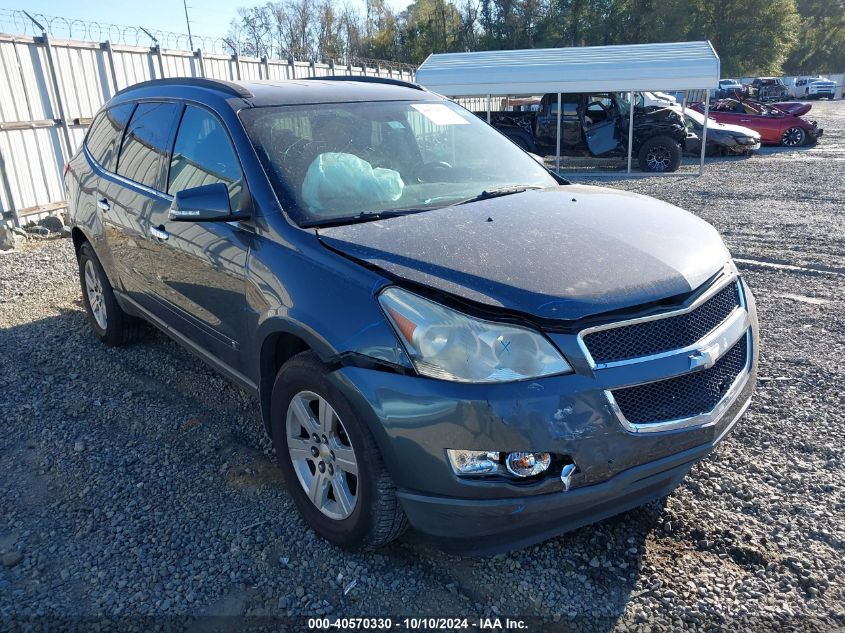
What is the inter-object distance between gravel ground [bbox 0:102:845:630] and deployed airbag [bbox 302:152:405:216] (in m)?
1.42

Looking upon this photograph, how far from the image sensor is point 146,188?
402 cm

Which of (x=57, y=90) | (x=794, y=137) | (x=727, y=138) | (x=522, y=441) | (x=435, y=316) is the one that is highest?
(x=57, y=90)

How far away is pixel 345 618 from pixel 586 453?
3.57 feet

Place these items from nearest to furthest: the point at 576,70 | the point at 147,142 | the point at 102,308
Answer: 1. the point at 147,142
2. the point at 102,308
3. the point at 576,70

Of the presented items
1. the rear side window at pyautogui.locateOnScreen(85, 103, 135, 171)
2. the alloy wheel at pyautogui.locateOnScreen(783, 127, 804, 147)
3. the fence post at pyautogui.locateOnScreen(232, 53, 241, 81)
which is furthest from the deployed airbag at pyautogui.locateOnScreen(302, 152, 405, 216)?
the alloy wheel at pyautogui.locateOnScreen(783, 127, 804, 147)

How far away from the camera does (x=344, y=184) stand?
3189 mm

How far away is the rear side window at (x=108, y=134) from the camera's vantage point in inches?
182

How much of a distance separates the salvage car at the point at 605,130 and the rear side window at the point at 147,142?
1280 centimetres

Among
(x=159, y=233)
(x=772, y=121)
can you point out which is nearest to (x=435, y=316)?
(x=159, y=233)

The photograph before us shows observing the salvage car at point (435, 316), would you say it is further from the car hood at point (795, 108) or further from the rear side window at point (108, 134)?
the car hood at point (795, 108)

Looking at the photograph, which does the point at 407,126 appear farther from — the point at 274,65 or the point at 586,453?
the point at 274,65

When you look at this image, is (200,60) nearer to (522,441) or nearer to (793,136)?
(522,441)

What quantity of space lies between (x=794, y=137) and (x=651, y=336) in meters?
21.3

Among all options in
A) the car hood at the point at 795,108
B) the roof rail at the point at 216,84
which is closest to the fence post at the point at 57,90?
the roof rail at the point at 216,84
